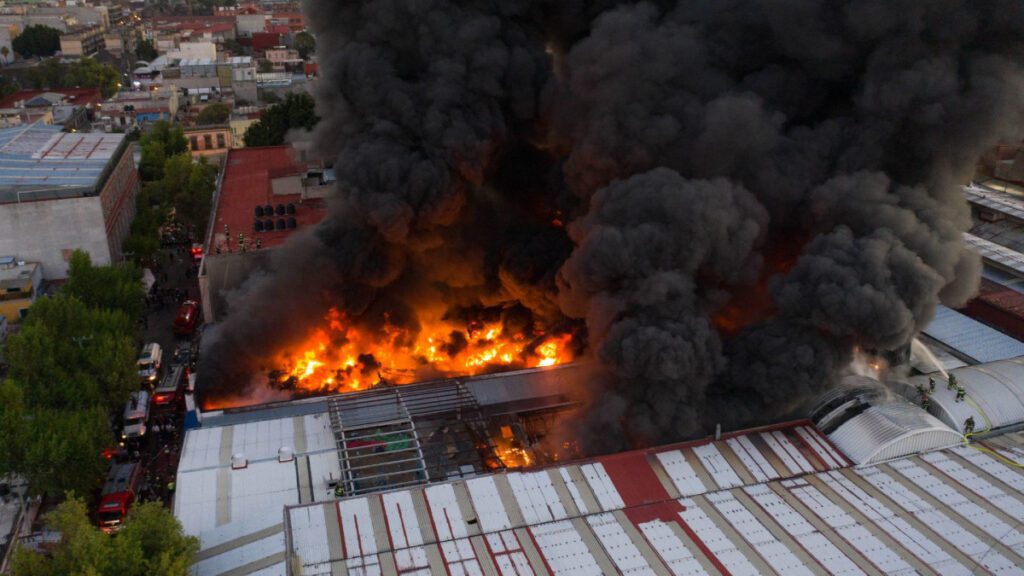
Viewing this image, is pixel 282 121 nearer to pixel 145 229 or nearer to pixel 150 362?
pixel 145 229

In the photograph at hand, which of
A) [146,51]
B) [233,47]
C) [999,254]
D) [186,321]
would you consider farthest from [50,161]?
[233,47]

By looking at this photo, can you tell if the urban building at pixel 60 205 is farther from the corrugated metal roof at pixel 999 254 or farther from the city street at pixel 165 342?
the corrugated metal roof at pixel 999 254

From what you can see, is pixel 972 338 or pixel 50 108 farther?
pixel 50 108

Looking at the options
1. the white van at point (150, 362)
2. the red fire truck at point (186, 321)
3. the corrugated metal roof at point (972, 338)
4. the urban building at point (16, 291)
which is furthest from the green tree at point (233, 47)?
the corrugated metal roof at point (972, 338)

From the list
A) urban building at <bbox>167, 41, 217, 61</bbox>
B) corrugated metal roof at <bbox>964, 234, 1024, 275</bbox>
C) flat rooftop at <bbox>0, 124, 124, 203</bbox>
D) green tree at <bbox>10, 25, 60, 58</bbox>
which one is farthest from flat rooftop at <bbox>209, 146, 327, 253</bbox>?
green tree at <bbox>10, 25, 60, 58</bbox>

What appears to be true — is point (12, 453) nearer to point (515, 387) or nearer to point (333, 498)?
point (333, 498)

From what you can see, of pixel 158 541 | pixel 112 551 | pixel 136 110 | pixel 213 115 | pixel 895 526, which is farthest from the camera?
pixel 136 110

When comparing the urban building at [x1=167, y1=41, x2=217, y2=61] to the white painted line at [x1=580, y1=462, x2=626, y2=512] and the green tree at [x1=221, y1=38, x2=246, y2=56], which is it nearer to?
the green tree at [x1=221, y1=38, x2=246, y2=56]
